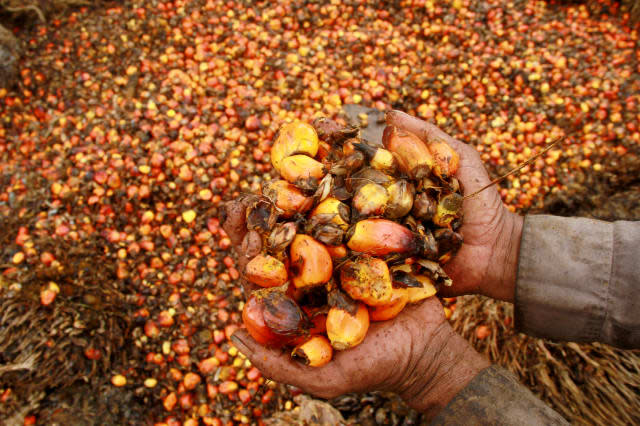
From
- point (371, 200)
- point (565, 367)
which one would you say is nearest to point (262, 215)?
point (371, 200)

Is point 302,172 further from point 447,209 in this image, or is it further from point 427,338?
point 427,338

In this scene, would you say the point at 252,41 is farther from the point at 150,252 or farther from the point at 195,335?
the point at 195,335

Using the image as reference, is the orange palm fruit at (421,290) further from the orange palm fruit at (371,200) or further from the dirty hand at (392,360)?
the orange palm fruit at (371,200)

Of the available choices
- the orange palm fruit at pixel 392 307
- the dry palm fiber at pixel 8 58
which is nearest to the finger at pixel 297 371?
the orange palm fruit at pixel 392 307

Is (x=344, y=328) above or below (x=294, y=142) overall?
below

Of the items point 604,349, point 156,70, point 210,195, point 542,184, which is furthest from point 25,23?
point 604,349

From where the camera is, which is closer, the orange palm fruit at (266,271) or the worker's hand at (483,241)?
the orange palm fruit at (266,271)

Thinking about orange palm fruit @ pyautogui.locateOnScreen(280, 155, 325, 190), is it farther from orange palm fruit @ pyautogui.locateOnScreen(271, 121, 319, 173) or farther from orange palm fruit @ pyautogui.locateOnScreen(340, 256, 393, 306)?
orange palm fruit @ pyautogui.locateOnScreen(340, 256, 393, 306)
